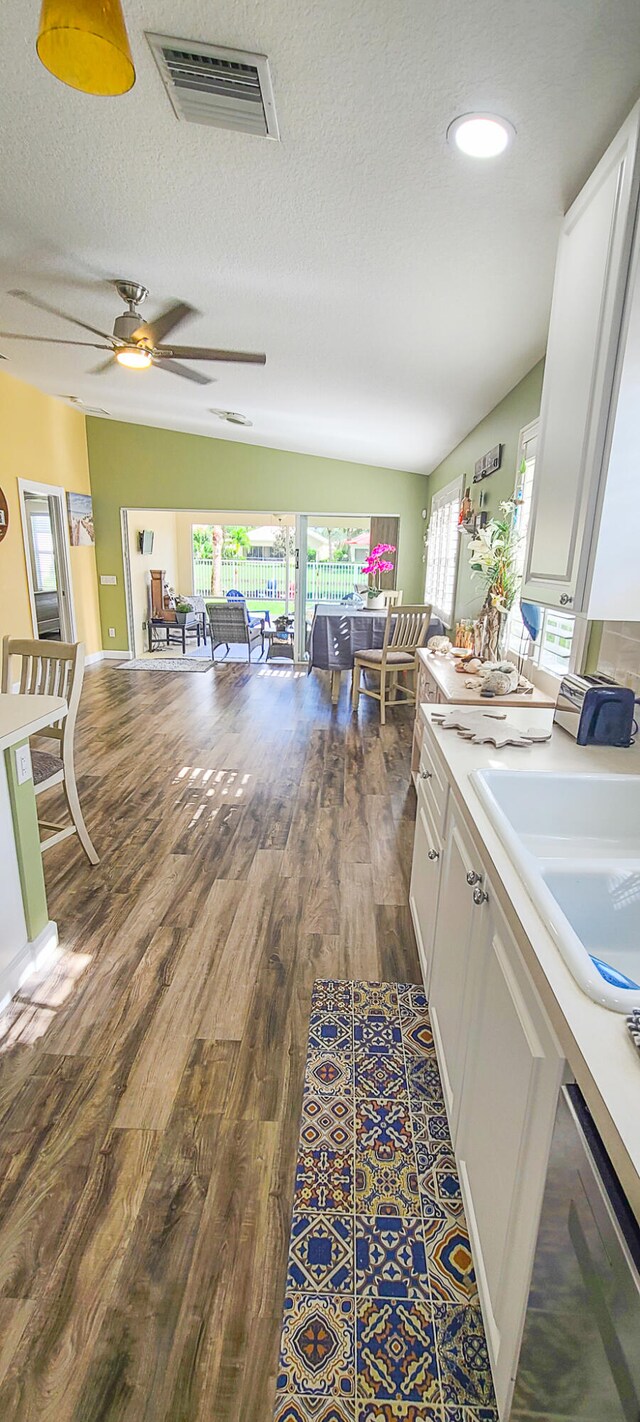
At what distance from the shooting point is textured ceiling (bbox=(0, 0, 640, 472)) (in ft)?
4.19

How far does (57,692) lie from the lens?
2.73 m

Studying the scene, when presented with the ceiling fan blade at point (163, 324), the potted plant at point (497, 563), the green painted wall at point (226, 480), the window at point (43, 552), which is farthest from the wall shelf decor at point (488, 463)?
the window at point (43, 552)

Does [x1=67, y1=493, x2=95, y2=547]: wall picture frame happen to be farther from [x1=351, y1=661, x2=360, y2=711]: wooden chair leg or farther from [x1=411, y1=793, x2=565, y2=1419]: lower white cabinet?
[x1=411, y1=793, x2=565, y2=1419]: lower white cabinet

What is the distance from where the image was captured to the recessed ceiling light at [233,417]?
5.77 m

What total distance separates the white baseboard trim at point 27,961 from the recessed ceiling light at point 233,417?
5.05 metres

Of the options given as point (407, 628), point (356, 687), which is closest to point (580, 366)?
point (407, 628)

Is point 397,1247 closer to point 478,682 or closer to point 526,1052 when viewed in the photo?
point 526,1052

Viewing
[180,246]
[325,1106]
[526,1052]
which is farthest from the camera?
[180,246]

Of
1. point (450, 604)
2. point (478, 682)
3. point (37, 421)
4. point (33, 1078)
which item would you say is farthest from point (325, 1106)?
point (37, 421)

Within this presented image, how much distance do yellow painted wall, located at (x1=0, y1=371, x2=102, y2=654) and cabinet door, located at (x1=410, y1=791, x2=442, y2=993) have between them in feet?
16.3

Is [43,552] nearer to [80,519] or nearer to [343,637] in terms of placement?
[80,519]

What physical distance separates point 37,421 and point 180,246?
445 cm

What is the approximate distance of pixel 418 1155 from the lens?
4.87ft

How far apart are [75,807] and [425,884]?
5.26 ft
